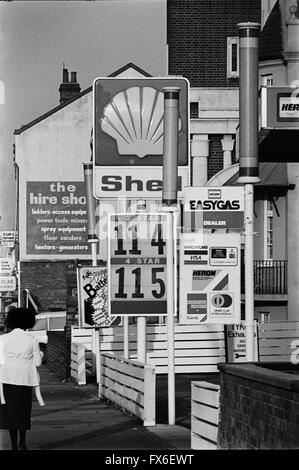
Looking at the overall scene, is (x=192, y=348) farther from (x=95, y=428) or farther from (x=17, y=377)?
(x=17, y=377)

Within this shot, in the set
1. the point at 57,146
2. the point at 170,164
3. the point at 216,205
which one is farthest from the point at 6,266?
the point at 216,205

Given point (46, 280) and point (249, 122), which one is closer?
point (249, 122)

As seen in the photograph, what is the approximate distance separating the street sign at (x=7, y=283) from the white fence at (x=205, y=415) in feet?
156

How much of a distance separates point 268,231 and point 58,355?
1081 centimetres

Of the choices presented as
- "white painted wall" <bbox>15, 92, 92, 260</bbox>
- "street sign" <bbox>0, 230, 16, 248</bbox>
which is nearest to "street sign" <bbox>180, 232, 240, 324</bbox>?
"white painted wall" <bbox>15, 92, 92, 260</bbox>

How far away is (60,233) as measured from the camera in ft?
212

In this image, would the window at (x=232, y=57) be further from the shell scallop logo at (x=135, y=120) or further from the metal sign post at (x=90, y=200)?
the shell scallop logo at (x=135, y=120)

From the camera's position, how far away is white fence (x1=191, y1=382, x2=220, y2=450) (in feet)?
42.9

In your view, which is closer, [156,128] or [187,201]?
[187,201]

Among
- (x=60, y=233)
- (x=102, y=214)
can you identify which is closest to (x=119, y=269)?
(x=102, y=214)

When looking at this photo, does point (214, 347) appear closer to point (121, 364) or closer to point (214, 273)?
point (121, 364)

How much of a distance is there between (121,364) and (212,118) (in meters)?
31.2

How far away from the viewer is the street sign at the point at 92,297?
2812 centimetres

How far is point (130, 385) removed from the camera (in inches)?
766
